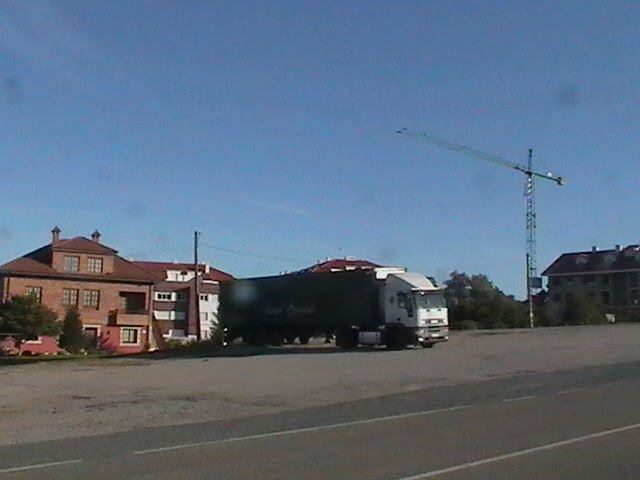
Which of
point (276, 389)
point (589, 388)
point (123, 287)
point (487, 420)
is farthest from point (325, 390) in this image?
point (123, 287)

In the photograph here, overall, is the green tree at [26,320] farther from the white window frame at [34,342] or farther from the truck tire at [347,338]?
the truck tire at [347,338]

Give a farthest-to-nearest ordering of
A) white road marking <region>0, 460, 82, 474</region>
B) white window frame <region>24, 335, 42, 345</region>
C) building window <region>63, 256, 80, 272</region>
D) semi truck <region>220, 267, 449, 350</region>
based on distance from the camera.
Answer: building window <region>63, 256, 80, 272</region> < white window frame <region>24, 335, 42, 345</region> < semi truck <region>220, 267, 449, 350</region> < white road marking <region>0, 460, 82, 474</region>

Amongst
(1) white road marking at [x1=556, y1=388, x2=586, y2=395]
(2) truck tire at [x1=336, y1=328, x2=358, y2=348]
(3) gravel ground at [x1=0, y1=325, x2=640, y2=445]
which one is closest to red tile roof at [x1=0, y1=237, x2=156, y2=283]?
(3) gravel ground at [x1=0, y1=325, x2=640, y2=445]

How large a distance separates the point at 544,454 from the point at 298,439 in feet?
12.4

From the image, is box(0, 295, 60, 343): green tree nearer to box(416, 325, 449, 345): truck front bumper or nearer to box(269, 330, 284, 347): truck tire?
box(269, 330, 284, 347): truck tire

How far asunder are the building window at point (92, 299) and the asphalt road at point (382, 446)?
60817 millimetres

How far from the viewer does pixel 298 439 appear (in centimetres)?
1381

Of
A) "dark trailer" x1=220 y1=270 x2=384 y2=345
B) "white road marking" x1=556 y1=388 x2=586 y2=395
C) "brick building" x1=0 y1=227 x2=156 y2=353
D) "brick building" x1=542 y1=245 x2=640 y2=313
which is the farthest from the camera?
"brick building" x1=542 y1=245 x2=640 y2=313

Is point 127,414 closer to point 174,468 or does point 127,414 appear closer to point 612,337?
point 174,468

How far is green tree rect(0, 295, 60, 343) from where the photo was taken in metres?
64.9

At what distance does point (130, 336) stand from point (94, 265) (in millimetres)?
6614

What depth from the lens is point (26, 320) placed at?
64812mm

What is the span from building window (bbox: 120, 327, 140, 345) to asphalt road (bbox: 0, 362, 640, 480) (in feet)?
→ 196

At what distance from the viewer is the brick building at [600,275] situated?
364 ft
